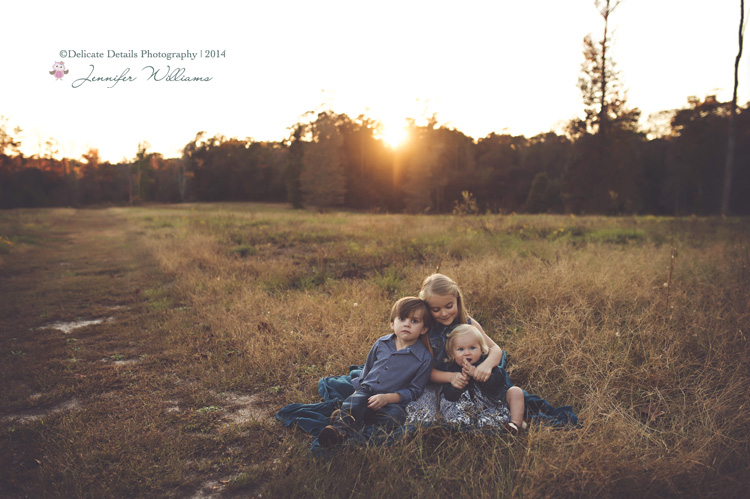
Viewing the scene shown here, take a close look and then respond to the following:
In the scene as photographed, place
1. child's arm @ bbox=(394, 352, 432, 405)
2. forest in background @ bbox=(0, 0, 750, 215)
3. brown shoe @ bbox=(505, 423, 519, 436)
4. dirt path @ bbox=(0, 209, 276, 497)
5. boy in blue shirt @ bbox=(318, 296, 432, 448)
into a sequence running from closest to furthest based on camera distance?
dirt path @ bbox=(0, 209, 276, 497), brown shoe @ bbox=(505, 423, 519, 436), boy in blue shirt @ bbox=(318, 296, 432, 448), child's arm @ bbox=(394, 352, 432, 405), forest in background @ bbox=(0, 0, 750, 215)

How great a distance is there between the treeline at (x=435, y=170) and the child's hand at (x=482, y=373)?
839 inches

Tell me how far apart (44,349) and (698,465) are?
5.97m

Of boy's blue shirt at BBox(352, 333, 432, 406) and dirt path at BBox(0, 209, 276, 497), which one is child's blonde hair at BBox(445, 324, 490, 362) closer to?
boy's blue shirt at BBox(352, 333, 432, 406)

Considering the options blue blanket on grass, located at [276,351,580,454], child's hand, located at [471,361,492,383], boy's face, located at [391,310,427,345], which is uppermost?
boy's face, located at [391,310,427,345]

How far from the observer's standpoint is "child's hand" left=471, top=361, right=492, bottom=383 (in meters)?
2.72

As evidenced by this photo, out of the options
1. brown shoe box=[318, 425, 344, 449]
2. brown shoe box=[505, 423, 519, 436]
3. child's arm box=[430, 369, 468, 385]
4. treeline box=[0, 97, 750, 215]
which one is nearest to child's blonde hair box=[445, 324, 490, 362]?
child's arm box=[430, 369, 468, 385]

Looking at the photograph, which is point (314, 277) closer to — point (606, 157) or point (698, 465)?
point (698, 465)

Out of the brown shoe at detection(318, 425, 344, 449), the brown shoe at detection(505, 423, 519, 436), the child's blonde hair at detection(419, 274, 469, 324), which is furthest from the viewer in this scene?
the child's blonde hair at detection(419, 274, 469, 324)

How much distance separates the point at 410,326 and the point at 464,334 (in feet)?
1.32

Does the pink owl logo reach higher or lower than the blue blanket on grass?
higher

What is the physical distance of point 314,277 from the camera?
22.1 feet

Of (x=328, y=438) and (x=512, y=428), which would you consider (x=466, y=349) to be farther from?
(x=328, y=438)

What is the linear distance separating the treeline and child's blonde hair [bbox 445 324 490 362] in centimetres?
2114

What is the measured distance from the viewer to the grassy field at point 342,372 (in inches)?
87.0
